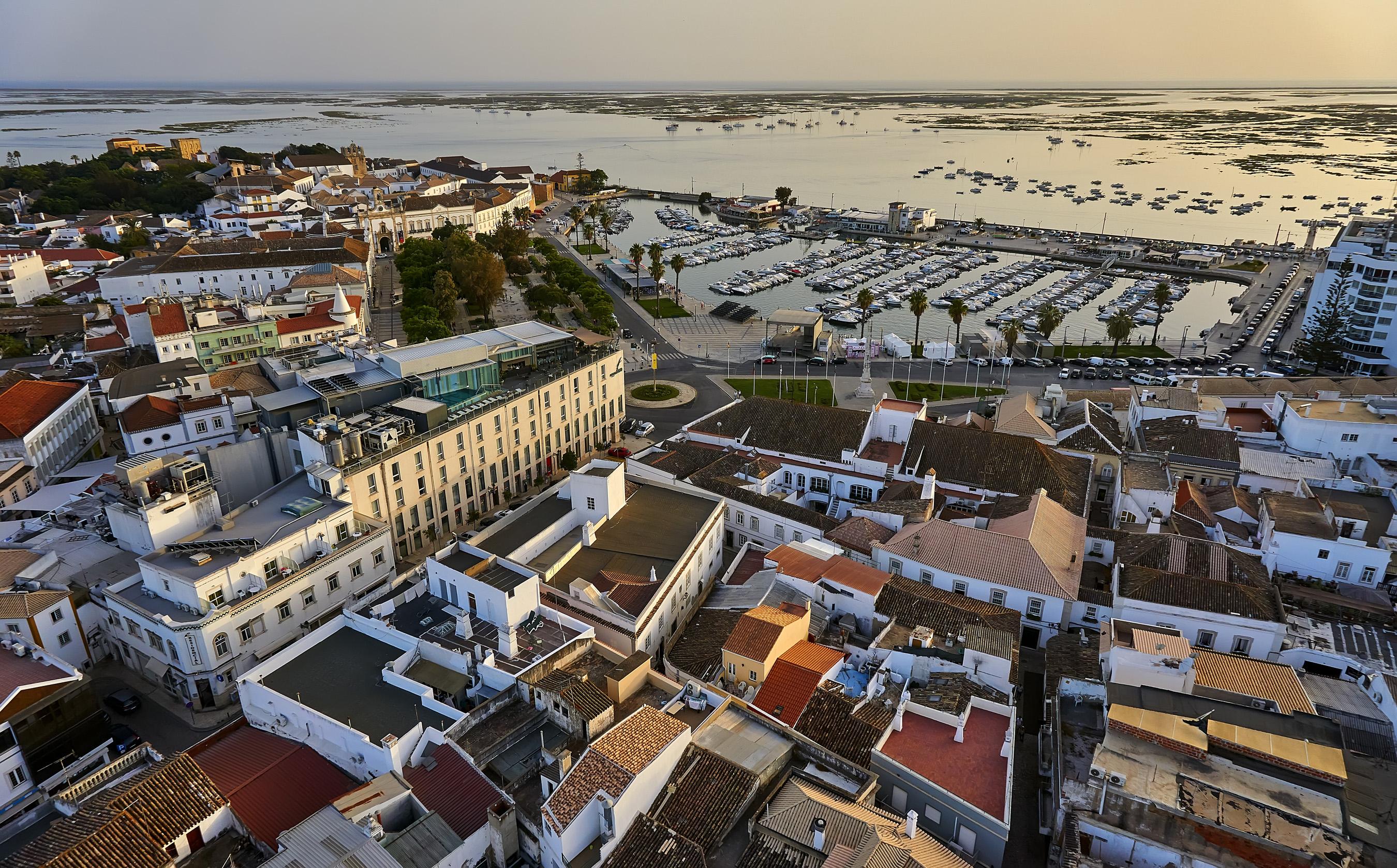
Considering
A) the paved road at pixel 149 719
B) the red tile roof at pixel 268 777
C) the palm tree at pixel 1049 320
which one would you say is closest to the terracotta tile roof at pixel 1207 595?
the red tile roof at pixel 268 777

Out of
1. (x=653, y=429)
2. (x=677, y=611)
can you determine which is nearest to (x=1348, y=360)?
(x=653, y=429)

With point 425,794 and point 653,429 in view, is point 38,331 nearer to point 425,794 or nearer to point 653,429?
point 653,429

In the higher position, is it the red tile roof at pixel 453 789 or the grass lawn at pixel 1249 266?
the red tile roof at pixel 453 789

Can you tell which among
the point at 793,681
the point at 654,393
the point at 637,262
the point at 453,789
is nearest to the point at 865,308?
the point at 654,393

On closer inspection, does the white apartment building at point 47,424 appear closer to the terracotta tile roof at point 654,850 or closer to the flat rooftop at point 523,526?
the flat rooftop at point 523,526

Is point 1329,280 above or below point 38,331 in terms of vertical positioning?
above

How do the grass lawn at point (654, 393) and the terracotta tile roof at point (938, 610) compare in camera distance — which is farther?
the grass lawn at point (654, 393)
